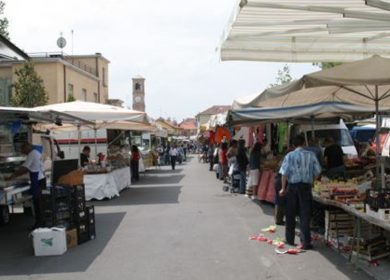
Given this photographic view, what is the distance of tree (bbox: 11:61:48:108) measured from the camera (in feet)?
101

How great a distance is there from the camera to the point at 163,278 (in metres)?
7.10

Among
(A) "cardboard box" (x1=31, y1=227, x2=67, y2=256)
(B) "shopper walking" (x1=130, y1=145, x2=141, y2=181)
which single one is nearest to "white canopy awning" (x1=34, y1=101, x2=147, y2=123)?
(A) "cardboard box" (x1=31, y1=227, x2=67, y2=256)

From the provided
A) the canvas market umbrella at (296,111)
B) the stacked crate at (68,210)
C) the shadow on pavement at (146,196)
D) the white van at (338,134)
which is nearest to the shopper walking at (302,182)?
the stacked crate at (68,210)

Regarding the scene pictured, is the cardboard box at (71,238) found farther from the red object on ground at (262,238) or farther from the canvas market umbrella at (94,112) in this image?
the canvas market umbrella at (94,112)

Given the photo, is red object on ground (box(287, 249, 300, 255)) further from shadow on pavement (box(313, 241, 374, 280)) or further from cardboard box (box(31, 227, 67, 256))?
cardboard box (box(31, 227, 67, 256))

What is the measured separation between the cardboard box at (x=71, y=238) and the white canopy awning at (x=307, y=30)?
411cm

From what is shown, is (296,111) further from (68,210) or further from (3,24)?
(3,24)

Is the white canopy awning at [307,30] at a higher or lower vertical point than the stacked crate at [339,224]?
higher

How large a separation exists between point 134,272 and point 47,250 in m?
2.00

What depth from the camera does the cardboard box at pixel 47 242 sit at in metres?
8.67

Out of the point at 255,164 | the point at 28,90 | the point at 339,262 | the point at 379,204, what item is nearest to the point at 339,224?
the point at 339,262

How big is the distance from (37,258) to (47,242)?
0.29m

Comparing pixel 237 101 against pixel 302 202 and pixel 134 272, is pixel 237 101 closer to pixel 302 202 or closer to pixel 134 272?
pixel 302 202

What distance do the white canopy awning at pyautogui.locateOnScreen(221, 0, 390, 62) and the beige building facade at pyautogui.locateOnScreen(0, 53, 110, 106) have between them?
29.2 metres
